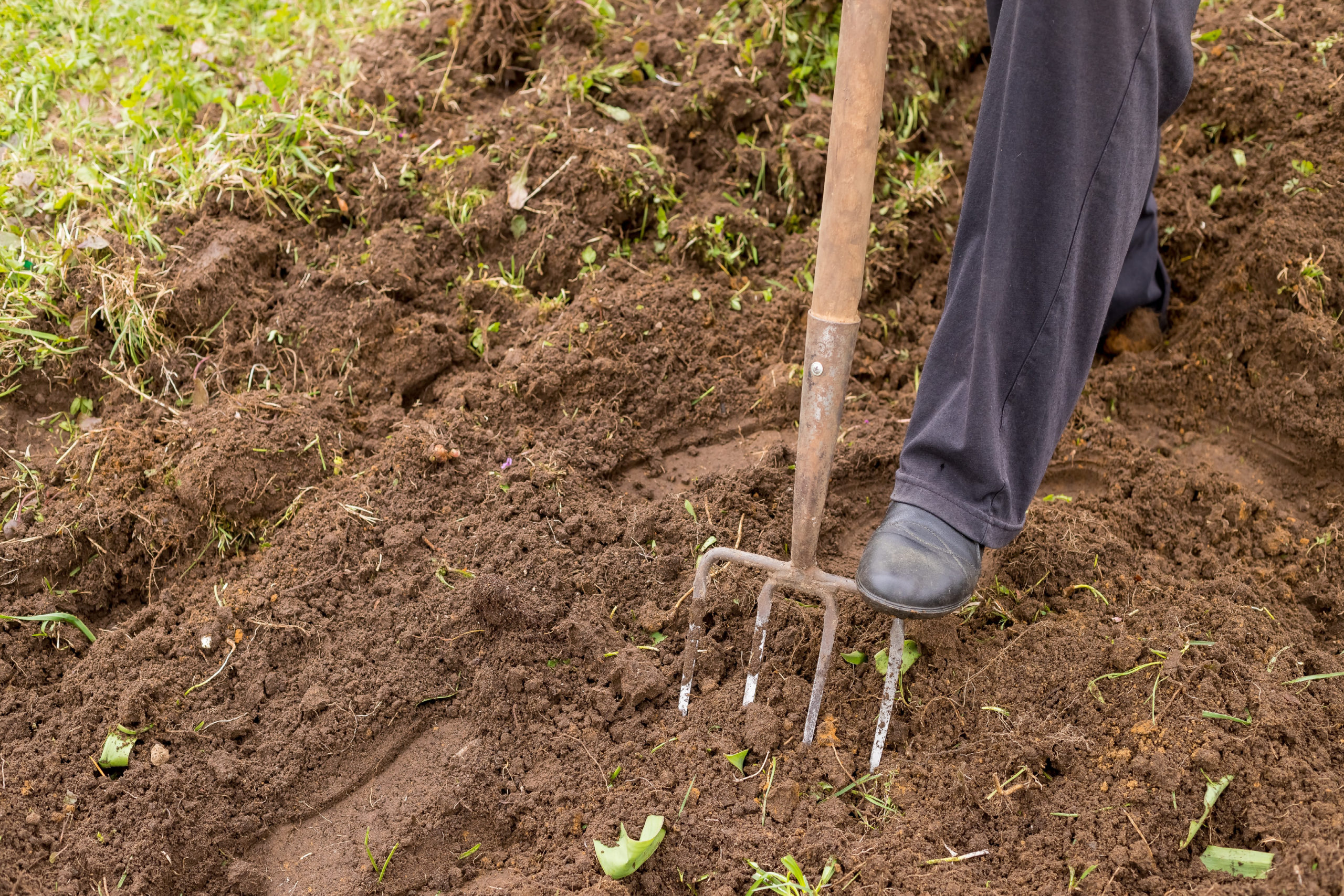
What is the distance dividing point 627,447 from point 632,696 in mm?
702

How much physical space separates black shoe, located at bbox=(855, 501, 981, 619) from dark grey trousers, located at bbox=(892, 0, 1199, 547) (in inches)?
1.4

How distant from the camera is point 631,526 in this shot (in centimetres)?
223

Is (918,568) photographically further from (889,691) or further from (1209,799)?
(1209,799)

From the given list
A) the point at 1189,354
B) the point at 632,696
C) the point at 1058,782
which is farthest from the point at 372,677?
the point at 1189,354

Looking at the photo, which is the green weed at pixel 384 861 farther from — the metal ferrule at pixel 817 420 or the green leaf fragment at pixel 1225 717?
the green leaf fragment at pixel 1225 717

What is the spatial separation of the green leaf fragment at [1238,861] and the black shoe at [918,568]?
1.97 ft

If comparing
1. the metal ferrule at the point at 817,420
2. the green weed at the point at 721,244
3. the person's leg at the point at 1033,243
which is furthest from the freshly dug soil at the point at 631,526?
the person's leg at the point at 1033,243

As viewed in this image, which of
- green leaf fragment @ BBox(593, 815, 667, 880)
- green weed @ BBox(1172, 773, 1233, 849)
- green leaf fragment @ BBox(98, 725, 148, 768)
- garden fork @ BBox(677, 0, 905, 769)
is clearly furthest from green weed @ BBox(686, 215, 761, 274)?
green leaf fragment @ BBox(98, 725, 148, 768)

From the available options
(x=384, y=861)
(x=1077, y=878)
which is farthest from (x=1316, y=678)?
(x=384, y=861)

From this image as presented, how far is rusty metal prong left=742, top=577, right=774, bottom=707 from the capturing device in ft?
6.33

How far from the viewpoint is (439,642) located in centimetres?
205

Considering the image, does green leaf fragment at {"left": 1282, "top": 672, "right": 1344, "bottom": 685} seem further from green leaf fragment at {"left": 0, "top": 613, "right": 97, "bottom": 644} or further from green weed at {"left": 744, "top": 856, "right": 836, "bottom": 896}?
green leaf fragment at {"left": 0, "top": 613, "right": 97, "bottom": 644}

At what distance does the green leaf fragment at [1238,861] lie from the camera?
159 cm

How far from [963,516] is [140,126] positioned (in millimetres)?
2790
